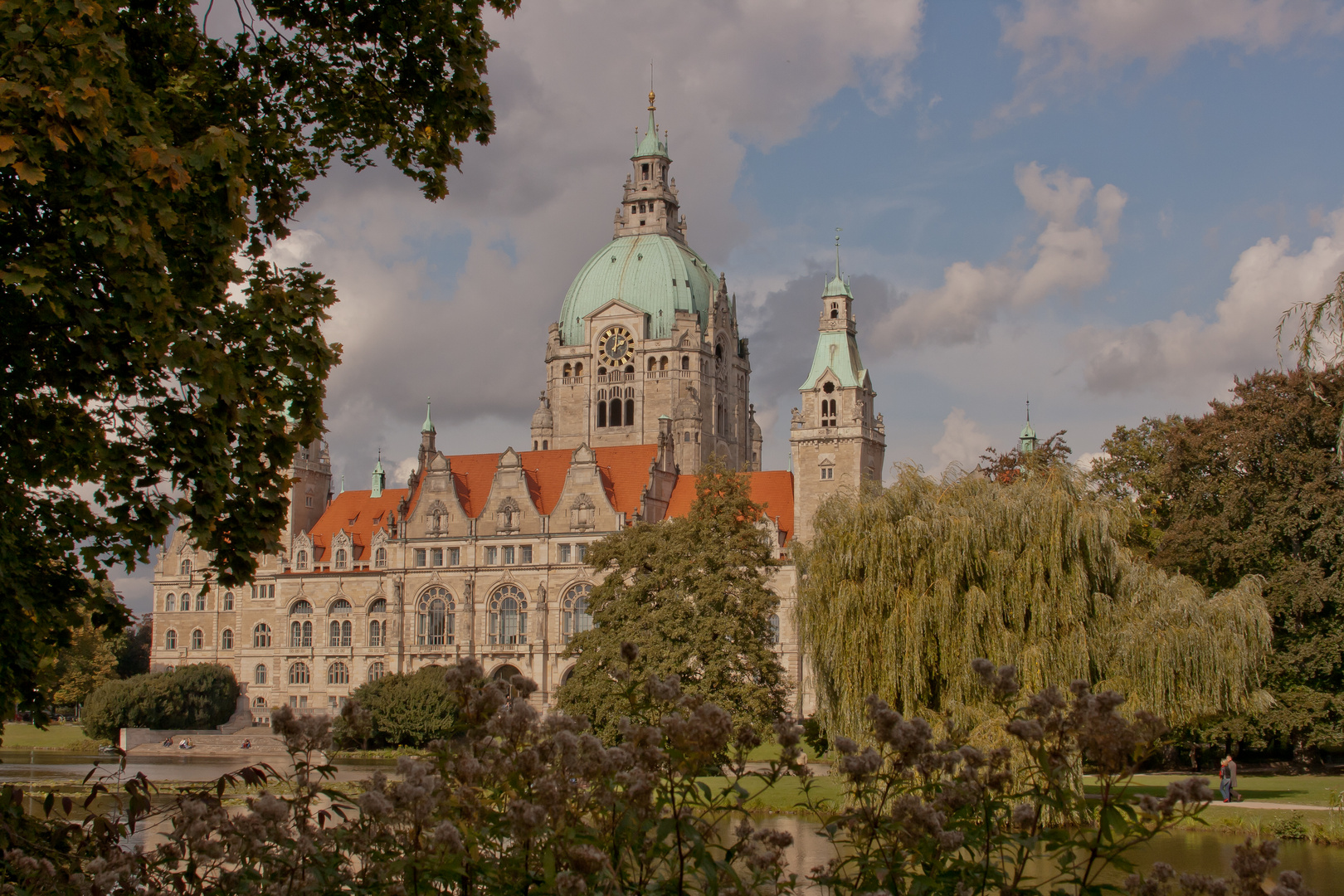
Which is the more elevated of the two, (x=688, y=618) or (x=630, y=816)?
(x=688, y=618)

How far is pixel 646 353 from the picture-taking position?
283ft

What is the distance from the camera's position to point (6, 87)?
802 centimetres

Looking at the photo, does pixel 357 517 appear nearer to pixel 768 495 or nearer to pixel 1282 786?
pixel 768 495

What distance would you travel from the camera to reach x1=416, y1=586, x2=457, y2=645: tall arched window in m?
67.8

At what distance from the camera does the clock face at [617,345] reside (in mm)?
86562

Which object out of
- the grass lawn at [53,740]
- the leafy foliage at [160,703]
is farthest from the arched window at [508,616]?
the grass lawn at [53,740]

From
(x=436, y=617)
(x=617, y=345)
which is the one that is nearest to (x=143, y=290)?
(x=436, y=617)

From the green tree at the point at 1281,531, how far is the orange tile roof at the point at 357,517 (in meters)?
45.3

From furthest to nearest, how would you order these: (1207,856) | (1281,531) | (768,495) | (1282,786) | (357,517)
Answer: (357,517) → (768,495) → (1281,531) → (1282,786) → (1207,856)

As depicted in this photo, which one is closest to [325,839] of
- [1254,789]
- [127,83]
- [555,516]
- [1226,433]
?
[127,83]

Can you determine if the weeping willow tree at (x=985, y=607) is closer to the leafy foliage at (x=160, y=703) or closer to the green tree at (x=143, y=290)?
the green tree at (x=143, y=290)

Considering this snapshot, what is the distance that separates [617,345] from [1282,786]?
58.9 meters

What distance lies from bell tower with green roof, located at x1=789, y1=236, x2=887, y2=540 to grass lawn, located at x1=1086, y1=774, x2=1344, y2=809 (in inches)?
1267

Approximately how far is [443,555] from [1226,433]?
41788 millimetres
